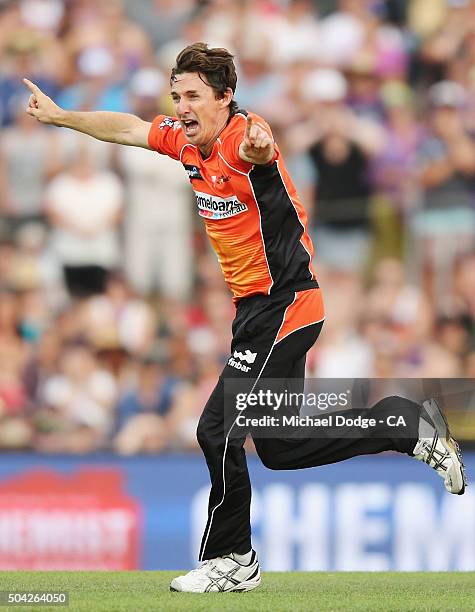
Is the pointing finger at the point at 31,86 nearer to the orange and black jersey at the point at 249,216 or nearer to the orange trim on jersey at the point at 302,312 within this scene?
the orange and black jersey at the point at 249,216

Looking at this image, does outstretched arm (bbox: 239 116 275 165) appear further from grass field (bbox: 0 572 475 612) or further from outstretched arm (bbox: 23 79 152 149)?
grass field (bbox: 0 572 475 612)

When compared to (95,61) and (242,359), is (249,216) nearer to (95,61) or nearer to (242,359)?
(242,359)

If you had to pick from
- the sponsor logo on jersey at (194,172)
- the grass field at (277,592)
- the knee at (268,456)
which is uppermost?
the sponsor logo on jersey at (194,172)

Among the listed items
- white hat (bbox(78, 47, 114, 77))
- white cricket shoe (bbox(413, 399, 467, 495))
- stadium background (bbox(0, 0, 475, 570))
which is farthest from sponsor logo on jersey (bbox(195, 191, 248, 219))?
white hat (bbox(78, 47, 114, 77))

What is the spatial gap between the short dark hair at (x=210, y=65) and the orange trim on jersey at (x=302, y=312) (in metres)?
1.10

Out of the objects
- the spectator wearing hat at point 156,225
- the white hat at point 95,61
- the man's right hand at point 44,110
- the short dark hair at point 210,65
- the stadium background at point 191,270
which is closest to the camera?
the short dark hair at point 210,65

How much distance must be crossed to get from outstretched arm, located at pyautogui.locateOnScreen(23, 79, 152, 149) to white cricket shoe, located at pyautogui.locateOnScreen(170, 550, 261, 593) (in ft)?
7.32

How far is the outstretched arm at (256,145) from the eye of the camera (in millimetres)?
5820

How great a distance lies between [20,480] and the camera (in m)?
→ 9.86

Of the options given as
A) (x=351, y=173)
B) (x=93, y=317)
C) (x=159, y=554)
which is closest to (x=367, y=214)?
(x=351, y=173)

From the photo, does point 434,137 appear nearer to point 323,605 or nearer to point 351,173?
point 351,173

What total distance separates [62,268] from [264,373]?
619 cm

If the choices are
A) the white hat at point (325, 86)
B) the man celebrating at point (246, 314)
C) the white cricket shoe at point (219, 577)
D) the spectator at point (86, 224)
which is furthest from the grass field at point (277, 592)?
the white hat at point (325, 86)

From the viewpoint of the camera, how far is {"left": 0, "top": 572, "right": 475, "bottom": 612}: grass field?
18.6 feet
